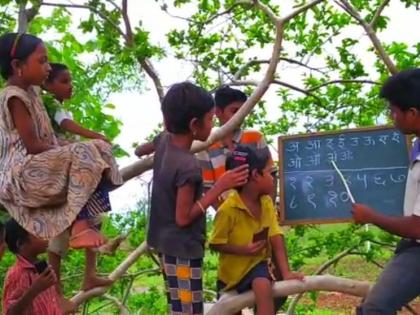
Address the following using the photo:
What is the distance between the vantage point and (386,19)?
5.40 meters

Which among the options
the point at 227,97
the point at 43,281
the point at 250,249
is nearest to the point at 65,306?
the point at 43,281

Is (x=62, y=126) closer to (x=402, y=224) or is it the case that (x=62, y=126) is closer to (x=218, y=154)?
(x=218, y=154)

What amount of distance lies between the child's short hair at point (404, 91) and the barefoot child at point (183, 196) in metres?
0.73

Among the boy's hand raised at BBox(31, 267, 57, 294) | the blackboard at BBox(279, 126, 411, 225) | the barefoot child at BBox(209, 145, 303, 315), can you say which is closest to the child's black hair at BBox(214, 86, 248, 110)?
the blackboard at BBox(279, 126, 411, 225)

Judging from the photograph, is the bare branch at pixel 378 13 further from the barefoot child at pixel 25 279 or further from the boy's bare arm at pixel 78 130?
the barefoot child at pixel 25 279

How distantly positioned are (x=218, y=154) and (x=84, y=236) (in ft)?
4.20

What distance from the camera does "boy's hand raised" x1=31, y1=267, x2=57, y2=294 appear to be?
12.1 feet

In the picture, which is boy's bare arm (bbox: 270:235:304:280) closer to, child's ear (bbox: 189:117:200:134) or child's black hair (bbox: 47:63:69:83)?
child's ear (bbox: 189:117:200:134)

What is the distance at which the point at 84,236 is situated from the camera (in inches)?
147

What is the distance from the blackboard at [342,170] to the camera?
4.52 m

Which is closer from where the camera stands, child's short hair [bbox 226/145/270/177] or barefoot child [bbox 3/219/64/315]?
barefoot child [bbox 3/219/64/315]

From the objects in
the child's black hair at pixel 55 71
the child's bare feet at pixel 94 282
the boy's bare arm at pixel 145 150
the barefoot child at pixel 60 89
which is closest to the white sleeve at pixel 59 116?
the barefoot child at pixel 60 89

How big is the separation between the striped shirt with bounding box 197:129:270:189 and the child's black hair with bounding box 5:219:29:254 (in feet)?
3.55

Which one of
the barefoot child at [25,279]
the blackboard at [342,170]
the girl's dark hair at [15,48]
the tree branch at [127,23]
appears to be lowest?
the barefoot child at [25,279]
